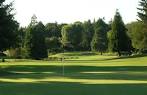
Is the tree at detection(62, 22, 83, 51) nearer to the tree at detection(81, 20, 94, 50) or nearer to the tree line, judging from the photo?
the tree line

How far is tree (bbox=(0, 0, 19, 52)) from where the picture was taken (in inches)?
2302

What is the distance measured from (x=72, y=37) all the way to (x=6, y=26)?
120 m

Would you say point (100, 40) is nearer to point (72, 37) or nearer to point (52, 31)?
point (72, 37)

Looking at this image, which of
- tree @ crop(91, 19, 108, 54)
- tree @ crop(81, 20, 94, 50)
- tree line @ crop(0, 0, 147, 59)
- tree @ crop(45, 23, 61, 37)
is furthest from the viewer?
tree @ crop(45, 23, 61, 37)

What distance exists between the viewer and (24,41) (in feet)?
360

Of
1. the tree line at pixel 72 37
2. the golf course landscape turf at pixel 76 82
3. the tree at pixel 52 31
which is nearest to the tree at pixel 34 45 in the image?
the tree line at pixel 72 37

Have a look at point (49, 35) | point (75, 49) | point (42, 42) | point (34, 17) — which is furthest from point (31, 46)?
point (49, 35)

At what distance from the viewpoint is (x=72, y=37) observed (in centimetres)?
17875

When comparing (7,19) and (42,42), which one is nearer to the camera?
(7,19)

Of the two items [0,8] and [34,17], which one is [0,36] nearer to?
[0,8]

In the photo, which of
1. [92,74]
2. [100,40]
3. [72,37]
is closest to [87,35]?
[72,37]

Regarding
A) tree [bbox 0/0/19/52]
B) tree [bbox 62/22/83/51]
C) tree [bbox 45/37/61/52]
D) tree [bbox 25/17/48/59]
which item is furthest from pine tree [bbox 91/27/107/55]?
tree [bbox 0/0/19/52]

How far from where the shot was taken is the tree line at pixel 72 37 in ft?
203

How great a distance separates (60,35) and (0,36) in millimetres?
130297
